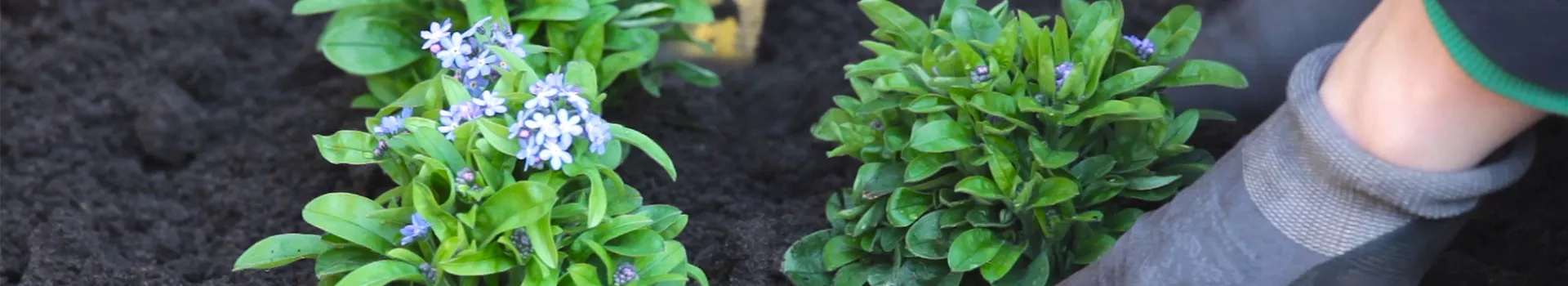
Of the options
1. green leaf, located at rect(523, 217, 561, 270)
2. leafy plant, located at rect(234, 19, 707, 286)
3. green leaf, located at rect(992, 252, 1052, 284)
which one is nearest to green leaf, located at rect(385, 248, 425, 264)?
leafy plant, located at rect(234, 19, 707, 286)

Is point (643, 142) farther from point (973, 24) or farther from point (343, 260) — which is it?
point (973, 24)

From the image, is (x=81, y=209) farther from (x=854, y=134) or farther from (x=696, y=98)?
(x=854, y=134)

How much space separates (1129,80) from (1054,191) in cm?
13

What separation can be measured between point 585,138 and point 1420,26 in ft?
2.28

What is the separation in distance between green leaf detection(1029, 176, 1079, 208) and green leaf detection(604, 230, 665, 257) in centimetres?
37

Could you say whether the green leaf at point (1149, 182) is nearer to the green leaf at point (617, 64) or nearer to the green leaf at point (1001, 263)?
the green leaf at point (1001, 263)

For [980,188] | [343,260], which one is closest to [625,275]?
[343,260]

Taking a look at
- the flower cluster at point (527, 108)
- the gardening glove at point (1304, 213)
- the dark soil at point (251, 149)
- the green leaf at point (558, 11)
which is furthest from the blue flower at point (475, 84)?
the gardening glove at point (1304, 213)

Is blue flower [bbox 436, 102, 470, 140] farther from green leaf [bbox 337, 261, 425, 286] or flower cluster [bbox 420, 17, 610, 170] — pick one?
green leaf [bbox 337, 261, 425, 286]

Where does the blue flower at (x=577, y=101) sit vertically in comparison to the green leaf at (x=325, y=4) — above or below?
above

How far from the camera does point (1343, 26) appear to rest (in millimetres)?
1550

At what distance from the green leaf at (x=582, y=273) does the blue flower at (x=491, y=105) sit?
0.16 meters

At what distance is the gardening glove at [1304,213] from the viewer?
40.4 inches

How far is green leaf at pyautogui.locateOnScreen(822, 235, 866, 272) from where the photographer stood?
1.38m
